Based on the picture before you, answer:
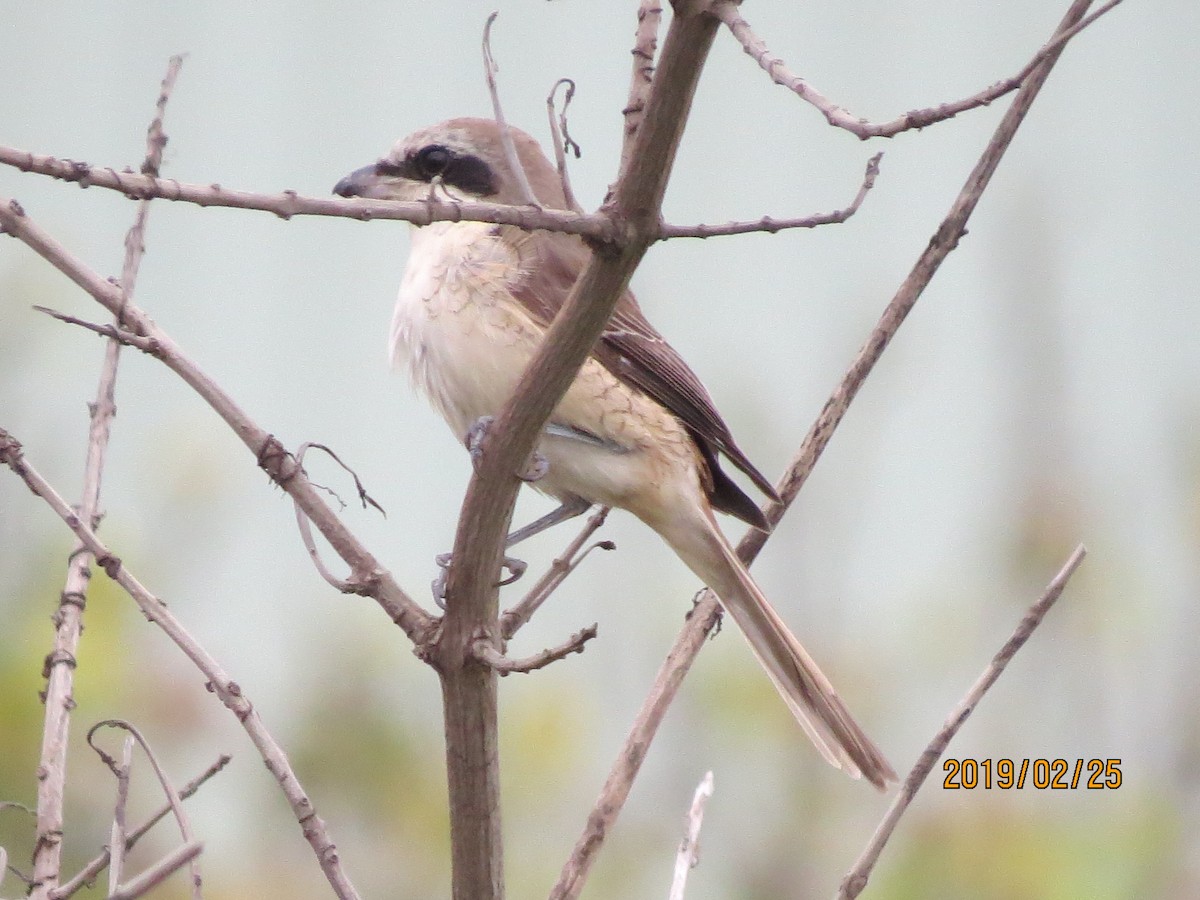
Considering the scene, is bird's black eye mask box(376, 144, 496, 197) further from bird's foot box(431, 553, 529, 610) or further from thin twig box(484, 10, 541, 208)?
thin twig box(484, 10, 541, 208)

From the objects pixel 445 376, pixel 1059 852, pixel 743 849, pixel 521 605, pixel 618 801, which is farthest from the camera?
pixel 743 849

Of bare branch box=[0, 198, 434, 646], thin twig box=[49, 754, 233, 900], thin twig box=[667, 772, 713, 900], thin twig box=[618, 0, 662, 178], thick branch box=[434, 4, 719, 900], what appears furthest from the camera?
thin twig box=[618, 0, 662, 178]

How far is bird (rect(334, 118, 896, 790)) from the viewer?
8.91ft

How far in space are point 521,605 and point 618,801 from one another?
314 mm

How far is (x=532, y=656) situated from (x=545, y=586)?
0.52 metres

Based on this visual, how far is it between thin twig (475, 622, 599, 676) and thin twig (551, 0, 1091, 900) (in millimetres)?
278

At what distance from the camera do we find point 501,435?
1689 millimetres

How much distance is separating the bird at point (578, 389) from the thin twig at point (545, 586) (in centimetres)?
55

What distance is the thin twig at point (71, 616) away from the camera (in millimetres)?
1547

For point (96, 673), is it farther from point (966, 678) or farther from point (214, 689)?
point (966, 678)

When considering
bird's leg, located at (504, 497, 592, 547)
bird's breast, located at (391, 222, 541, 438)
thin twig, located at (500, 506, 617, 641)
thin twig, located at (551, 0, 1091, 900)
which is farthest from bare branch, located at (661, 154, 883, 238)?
bird's leg, located at (504, 497, 592, 547)

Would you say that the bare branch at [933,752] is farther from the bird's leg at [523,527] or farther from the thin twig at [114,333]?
the thin twig at [114,333]

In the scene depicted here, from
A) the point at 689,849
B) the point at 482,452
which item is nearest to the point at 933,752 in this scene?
the point at 689,849

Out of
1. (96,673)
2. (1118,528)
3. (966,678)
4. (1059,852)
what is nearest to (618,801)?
(96,673)
